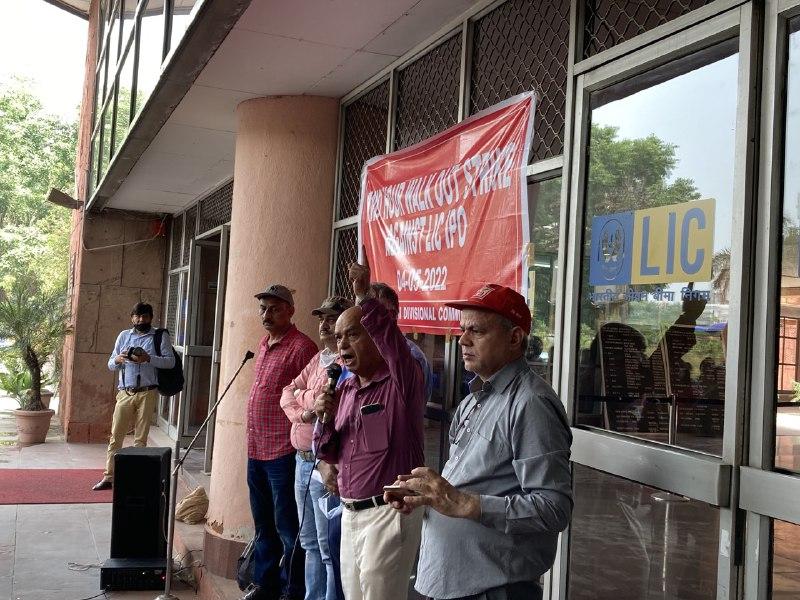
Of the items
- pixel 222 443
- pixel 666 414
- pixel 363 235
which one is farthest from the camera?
pixel 222 443

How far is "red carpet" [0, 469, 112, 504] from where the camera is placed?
7656mm

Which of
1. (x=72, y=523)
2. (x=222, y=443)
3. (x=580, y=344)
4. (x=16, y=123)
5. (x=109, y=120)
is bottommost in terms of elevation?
(x=72, y=523)

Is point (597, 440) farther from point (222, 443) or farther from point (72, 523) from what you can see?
point (72, 523)

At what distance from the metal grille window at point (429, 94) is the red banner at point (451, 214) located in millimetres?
143

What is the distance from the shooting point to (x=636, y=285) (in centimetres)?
284

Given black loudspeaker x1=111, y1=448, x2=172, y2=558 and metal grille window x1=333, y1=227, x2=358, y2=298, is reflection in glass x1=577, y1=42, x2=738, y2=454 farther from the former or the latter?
black loudspeaker x1=111, y1=448, x2=172, y2=558

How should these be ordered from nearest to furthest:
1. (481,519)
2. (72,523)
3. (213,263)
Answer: (481,519) < (72,523) < (213,263)

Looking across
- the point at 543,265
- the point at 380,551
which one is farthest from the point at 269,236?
the point at 380,551

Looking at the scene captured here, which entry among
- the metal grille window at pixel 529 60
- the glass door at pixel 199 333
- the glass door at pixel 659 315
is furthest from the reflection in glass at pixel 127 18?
the glass door at pixel 659 315

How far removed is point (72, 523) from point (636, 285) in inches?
230

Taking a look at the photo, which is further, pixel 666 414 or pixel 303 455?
pixel 303 455

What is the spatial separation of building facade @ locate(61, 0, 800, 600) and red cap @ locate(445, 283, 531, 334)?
607 millimetres

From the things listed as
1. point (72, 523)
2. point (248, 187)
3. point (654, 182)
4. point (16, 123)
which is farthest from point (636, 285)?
point (16, 123)

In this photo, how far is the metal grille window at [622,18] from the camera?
277 cm
